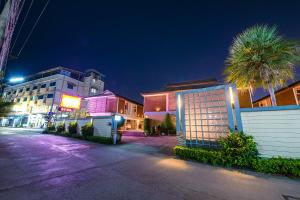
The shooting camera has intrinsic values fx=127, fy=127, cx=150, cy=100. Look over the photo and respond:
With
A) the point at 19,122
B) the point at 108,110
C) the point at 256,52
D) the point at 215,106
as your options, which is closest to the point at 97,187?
the point at 215,106

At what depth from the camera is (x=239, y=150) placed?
5.62 meters

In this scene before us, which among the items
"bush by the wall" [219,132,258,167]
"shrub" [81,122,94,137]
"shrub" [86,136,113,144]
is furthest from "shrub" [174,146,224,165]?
"shrub" [81,122,94,137]

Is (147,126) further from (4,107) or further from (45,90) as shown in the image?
(45,90)

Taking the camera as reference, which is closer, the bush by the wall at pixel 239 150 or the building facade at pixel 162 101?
the bush by the wall at pixel 239 150

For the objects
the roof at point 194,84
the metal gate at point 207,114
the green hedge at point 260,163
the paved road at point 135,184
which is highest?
the roof at point 194,84

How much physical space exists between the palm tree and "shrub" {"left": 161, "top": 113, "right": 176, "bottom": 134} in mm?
12835

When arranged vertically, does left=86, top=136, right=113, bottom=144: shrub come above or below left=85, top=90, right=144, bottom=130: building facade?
below

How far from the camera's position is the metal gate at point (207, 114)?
22.8 ft

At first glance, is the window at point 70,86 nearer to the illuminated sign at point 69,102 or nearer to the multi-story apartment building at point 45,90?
the multi-story apartment building at point 45,90

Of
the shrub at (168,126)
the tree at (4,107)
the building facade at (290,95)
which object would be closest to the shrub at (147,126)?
the shrub at (168,126)

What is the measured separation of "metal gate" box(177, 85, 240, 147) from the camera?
6.96m

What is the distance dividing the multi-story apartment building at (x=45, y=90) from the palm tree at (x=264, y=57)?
128ft

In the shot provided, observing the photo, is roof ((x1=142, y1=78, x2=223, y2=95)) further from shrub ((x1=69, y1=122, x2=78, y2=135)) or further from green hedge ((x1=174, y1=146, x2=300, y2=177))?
green hedge ((x1=174, y1=146, x2=300, y2=177))

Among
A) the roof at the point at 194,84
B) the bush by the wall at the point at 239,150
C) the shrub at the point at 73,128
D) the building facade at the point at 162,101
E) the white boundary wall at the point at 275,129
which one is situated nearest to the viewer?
the white boundary wall at the point at 275,129
